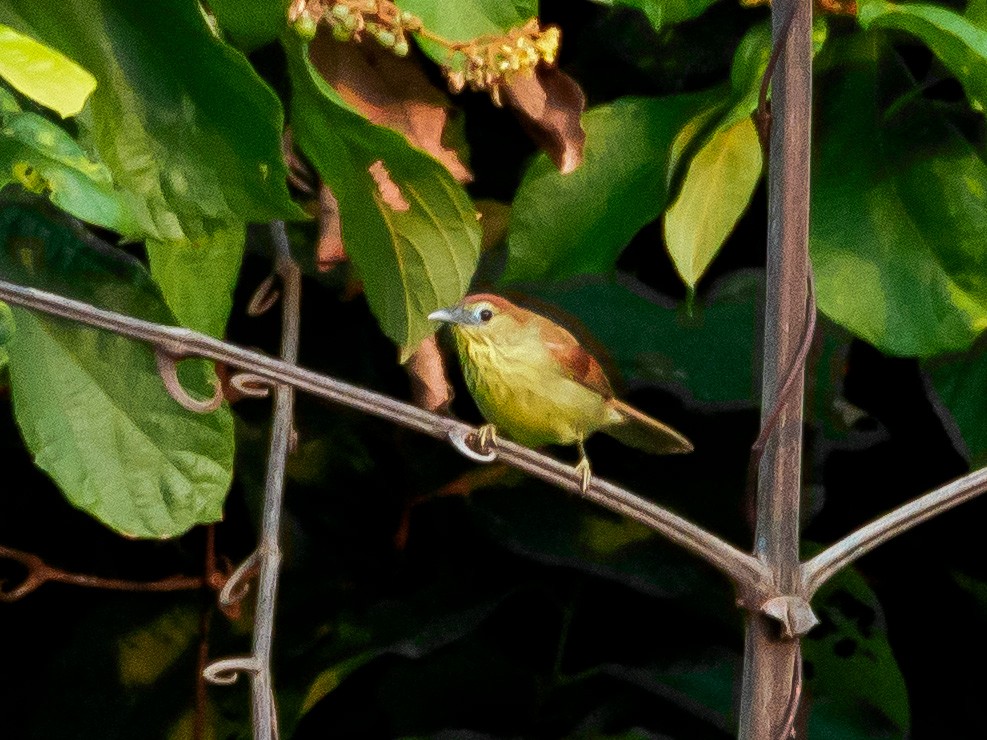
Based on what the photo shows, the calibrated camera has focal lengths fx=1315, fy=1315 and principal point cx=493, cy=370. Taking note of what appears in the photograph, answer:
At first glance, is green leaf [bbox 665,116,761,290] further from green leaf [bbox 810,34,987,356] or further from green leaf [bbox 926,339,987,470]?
green leaf [bbox 926,339,987,470]

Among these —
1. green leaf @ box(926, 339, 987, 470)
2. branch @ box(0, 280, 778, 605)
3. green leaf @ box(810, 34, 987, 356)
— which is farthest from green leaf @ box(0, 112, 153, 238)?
green leaf @ box(926, 339, 987, 470)

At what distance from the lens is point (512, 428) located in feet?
3.28

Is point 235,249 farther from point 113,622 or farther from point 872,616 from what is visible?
point 872,616

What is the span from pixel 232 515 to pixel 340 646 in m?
0.14

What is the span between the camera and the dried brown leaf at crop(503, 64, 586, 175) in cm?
83

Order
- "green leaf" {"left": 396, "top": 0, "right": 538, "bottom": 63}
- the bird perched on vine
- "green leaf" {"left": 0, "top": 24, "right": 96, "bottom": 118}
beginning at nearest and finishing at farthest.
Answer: "green leaf" {"left": 0, "top": 24, "right": 96, "bottom": 118}, "green leaf" {"left": 396, "top": 0, "right": 538, "bottom": 63}, the bird perched on vine

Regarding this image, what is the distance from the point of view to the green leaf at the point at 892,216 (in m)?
0.89

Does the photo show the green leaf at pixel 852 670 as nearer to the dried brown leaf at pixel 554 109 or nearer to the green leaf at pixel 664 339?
the green leaf at pixel 664 339

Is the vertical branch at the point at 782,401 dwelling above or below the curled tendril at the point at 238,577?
above

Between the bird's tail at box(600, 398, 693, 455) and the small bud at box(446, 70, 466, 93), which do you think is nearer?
the small bud at box(446, 70, 466, 93)

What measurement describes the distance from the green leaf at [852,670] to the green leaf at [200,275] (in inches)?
21.0

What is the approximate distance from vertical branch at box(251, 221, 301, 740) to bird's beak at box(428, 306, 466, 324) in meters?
0.10

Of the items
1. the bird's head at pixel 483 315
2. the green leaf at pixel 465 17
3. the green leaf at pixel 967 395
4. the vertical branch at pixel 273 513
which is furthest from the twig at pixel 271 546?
the green leaf at pixel 967 395

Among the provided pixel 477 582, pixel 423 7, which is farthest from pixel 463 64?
pixel 477 582
